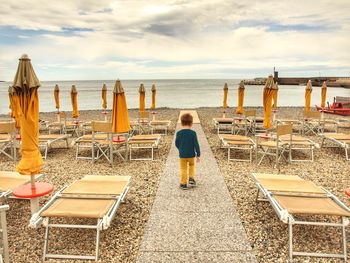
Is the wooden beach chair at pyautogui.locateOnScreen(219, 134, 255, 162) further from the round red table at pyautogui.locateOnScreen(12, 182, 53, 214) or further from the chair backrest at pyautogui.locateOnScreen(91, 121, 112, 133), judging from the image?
the round red table at pyautogui.locateOnScreen(12, 182, 53, 214)

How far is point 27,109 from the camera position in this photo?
405cm

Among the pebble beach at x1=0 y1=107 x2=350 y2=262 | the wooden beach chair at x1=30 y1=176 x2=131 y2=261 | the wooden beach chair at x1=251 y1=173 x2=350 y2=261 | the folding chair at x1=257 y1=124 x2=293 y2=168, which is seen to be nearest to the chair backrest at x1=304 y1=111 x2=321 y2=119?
the pebble beach at x1=0 y1=107 x2=350 y2=262

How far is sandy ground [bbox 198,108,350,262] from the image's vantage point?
12.8ft

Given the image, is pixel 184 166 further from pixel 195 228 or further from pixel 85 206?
pixel 85 206

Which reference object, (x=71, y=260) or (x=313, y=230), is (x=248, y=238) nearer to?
(x=313, y=230)

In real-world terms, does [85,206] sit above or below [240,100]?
below

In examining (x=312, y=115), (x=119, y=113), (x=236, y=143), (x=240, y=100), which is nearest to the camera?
(x=119, y=113)

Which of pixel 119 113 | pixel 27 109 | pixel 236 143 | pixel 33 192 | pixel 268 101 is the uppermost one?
pixel 268 101

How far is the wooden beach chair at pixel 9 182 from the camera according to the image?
15.0 ft

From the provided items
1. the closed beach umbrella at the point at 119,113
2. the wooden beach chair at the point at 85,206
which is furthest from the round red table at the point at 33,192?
the closed beach umbrella at the point at 119,113

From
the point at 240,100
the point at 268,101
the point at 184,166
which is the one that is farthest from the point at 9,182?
the point at 240,100

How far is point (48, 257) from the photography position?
365 centimetres

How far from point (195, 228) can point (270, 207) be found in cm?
165

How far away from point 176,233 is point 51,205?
1735 mm
